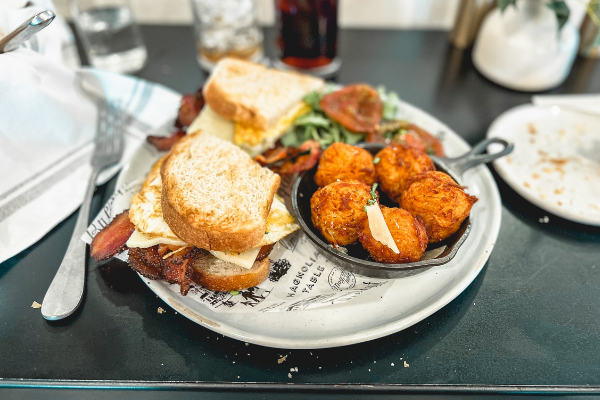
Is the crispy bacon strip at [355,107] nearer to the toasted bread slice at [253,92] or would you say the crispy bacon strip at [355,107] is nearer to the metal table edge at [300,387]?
the toasted bread slice at [253,92]

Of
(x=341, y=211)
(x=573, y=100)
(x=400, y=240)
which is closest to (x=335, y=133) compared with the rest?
(x=341, y=211)

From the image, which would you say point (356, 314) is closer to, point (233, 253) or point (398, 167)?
point (233, 253)

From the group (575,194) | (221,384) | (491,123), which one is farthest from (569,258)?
(221,384)

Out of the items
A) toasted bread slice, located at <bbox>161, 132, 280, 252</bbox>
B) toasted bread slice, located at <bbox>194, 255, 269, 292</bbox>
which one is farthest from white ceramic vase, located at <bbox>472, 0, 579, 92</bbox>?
toasted bread slice, located at <bbox>194, 255, 269, 292</bbox>

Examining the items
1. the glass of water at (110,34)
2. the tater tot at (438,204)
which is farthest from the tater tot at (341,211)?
the glass of water at (110,34)

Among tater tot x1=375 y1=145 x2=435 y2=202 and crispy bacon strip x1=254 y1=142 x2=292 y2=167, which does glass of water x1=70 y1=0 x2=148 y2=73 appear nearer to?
crispy bacon strip x1=254 y1=142 x2=292 y2=167

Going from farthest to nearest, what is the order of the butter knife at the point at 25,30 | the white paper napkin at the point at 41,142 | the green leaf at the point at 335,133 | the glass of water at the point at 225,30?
the glass of water at the point at 225,30 → the green leaf at the point at 335,133 → the white paper napkin at the point at 41,142 → the butter knife at the point at 25,30
